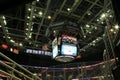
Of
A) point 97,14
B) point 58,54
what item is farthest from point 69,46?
point 97,14

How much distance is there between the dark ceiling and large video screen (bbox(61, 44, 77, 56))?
3.34ft

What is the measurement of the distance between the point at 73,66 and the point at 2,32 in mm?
7761

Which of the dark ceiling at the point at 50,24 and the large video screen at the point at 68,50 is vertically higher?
the dark ceiling at the point at 50,24

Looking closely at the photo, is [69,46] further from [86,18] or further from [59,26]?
[86,18]

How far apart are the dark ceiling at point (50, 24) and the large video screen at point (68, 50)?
3.34ft

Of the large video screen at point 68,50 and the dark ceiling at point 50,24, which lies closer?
the large video screen at point 68,50

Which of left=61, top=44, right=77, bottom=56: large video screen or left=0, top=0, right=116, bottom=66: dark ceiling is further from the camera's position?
left=0, top=0, right=116, bottom=66: dark ceiling

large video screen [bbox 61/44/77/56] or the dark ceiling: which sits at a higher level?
the dark ceiling

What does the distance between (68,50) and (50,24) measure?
13.1ft

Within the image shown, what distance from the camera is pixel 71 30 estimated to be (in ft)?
40.4

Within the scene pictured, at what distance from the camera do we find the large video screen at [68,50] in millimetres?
10961

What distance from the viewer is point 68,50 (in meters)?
11.2

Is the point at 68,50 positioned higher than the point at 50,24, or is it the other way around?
the point at 50,24

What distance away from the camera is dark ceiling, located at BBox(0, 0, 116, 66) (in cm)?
1253
